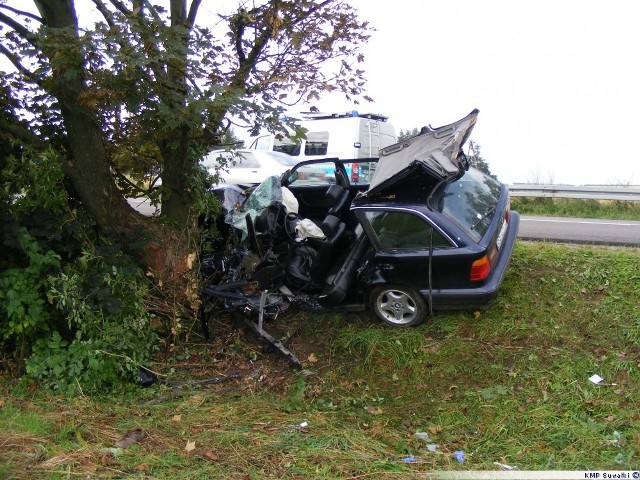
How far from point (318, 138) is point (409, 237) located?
871 cm

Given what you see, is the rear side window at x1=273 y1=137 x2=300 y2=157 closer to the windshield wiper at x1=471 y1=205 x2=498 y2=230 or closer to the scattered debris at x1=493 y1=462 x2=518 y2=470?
the windshield wiper at x1=471 y1=205 x2=498 y2=230

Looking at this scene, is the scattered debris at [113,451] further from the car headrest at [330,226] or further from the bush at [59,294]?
the car headrest at [330,226]

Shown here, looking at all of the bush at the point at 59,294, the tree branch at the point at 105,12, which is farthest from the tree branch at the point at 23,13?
the bush at the point at 59,294

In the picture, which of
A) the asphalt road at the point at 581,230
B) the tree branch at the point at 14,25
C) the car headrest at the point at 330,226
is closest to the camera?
the tree branch at the point at 14,25

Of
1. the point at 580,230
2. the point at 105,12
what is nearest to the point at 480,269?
the point at 105,12

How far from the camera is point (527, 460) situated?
12.2 ft

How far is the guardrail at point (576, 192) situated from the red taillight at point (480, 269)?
373 inches

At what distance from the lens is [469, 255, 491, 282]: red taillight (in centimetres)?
508

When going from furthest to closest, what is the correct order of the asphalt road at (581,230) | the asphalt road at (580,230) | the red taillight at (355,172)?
the asphalt road at (581,230) → the asphalt road at (580,230) → the red taillight at (355,172)

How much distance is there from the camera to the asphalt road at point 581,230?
30.5ft

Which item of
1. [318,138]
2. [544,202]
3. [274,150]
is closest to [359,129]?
[318,138]

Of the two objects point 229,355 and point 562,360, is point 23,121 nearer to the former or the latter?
point 229,355

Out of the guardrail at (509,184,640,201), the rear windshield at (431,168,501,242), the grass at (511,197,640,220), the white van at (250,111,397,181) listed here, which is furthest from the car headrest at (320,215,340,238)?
the guardrail at (509,184,640,201)

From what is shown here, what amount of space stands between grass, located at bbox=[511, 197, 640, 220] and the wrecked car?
8.11 metres
